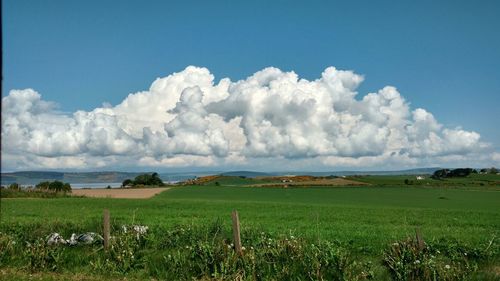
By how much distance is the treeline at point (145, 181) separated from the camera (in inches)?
5472

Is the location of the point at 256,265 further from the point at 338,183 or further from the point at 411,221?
the point at 338,183

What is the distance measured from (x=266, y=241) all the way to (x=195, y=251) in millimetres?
2817

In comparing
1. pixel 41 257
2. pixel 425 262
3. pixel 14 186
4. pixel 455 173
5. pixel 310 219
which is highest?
pixel 14 186

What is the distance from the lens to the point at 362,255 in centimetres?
1917

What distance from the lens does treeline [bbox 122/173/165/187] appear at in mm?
139000

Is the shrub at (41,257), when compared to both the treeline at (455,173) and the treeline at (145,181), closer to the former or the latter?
the treeline at (145,181)

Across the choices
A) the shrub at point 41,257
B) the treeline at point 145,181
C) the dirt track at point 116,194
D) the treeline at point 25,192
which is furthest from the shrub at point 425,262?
the treeline at point 145,181

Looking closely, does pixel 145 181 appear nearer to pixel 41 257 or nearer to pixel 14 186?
pixel 14 186

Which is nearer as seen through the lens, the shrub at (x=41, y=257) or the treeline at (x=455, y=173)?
the shrub at (x=41, y=257)

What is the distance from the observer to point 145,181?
14075cm

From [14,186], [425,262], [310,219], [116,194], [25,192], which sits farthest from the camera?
[116,194]

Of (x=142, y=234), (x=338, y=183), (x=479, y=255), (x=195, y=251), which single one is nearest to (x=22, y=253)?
(x=142, y=234)

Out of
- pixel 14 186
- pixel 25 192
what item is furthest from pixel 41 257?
pixel 14 186

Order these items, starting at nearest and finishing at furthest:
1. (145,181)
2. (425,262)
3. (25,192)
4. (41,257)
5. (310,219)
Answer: (425,262) < (41,257) < (310,219) < (25,192) < (145,181)
